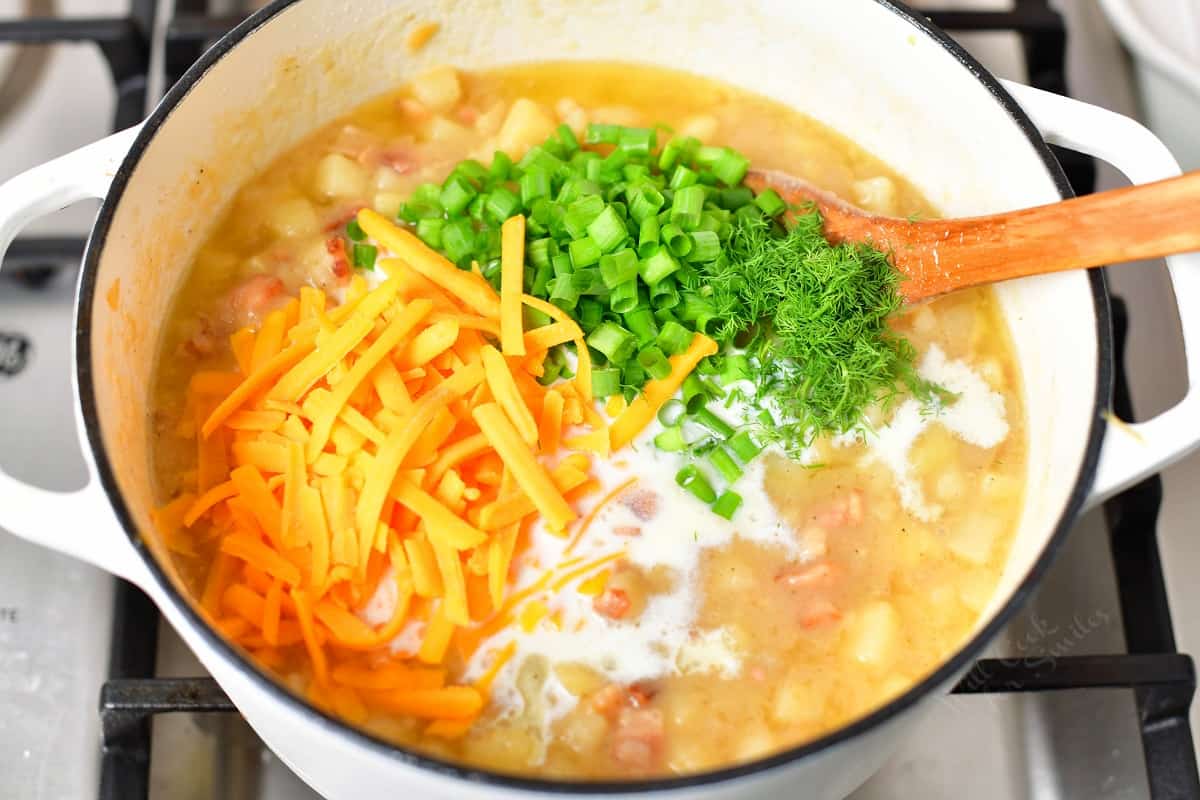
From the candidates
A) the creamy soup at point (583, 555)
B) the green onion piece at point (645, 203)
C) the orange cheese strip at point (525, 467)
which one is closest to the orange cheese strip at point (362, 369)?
the creamy soup at point (583, 555)

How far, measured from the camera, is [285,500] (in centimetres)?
154

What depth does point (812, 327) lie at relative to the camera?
5.59 ft

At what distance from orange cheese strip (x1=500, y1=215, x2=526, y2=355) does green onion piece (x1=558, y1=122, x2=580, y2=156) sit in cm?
21

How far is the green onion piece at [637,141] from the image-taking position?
193 centimetres

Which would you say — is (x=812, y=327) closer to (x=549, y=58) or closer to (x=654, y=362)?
(x=654, y=362)

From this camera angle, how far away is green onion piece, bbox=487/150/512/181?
1905 millimetres

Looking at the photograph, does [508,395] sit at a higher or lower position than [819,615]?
higher

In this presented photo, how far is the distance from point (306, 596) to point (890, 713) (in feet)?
2.40

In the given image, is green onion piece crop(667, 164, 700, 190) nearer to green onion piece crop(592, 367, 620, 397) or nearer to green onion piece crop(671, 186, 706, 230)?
green onion piece crop(671, 186, 706, 230)

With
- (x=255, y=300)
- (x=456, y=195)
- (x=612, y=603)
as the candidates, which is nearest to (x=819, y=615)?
(x=612, y=603)

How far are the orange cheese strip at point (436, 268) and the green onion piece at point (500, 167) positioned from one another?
0.19 metres

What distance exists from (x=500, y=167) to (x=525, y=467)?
0.58 m

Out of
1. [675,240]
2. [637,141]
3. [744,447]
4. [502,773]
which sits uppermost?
[637,141]

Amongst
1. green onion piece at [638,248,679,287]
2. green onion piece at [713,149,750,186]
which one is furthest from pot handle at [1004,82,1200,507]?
green onion piece at [638,248,679,287]
